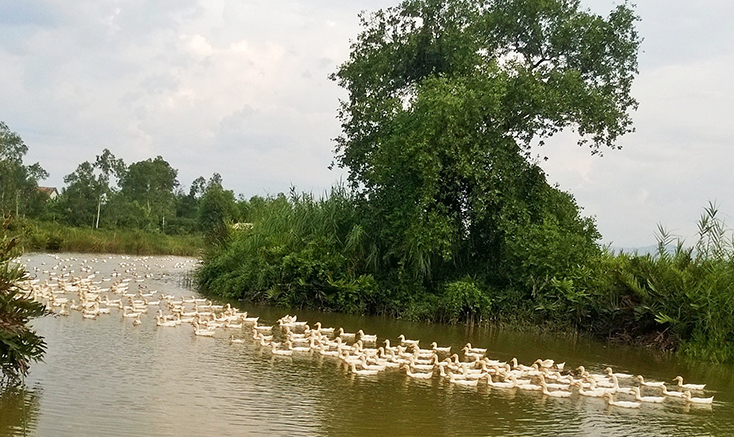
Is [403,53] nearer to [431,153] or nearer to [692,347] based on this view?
[431,153]

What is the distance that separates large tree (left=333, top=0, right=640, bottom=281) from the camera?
2328 centimetres

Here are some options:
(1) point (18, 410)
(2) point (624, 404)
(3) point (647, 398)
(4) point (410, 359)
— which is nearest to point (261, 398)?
(1) point (18, 410)

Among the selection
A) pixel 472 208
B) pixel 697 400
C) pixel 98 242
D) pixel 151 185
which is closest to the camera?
pixel 697 400

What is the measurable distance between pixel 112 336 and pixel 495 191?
40.1 ft

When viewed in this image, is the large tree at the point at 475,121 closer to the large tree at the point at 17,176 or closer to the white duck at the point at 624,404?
the white duck at the point at 624,404

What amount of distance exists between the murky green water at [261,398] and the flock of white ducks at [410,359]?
0.27 meters

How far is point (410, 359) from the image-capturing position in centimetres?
1507

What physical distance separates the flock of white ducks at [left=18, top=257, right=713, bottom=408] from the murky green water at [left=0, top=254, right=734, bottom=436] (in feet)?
0.88

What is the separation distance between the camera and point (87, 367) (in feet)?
42.1

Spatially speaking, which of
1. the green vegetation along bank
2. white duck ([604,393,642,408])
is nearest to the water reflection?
white duck ([604,393,642,408])

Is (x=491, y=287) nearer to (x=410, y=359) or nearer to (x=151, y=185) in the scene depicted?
(x=410, y=359)

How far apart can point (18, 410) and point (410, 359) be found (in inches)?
293

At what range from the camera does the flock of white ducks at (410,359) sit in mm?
14055

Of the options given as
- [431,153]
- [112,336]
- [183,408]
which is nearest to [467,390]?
[183,408]
